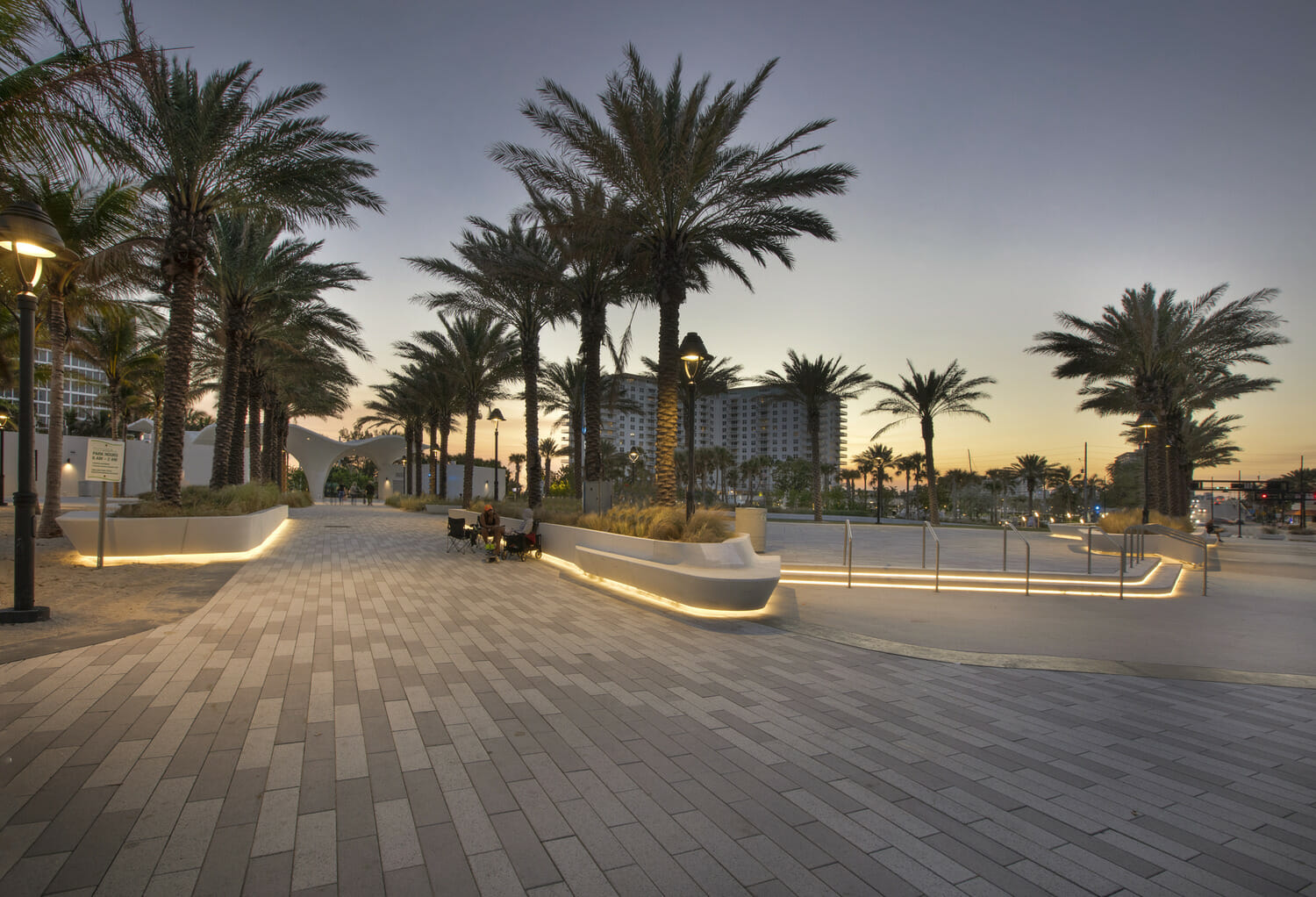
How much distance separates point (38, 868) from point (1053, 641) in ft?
27.4

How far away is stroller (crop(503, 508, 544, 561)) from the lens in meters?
13.3

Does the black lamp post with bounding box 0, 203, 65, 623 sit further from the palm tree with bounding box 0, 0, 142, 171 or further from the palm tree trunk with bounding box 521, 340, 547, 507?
the palm tree trunk with bounding box 521, 340, 547, 507

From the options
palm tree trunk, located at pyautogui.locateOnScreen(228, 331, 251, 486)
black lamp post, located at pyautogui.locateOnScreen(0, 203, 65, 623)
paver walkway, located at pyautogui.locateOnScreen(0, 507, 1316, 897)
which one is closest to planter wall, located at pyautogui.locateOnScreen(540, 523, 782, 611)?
paver walkway, located at pyautogui.locateOnScreen(0, 507, 1316, 897)

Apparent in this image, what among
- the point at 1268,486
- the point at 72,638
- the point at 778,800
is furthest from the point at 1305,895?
the point at 1268,486

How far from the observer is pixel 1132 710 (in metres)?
4.70

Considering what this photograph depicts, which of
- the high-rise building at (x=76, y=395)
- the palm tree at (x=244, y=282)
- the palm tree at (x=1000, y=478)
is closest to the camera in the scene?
the palm tree at (x=244, y=282)

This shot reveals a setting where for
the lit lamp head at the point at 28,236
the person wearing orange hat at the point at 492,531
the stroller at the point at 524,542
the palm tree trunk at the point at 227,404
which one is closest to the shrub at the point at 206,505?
the palm tree trunk at the point at 227,404

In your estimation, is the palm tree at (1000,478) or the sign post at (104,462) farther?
the palm tree at (1000,478)

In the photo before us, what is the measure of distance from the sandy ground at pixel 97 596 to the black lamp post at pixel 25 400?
0.30 meters

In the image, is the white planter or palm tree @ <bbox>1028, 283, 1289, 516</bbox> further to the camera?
palm tree @ <bbox>1028, 283, 1289, 516</bbox>

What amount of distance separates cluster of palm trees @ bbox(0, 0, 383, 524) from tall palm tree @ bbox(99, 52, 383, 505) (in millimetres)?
29

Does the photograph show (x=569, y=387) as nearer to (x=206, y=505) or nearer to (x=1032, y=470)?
(x=206, y=505)

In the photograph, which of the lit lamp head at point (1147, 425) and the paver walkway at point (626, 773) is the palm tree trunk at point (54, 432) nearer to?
the paver walkway at point (626, 773)

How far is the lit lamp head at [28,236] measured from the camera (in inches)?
246
